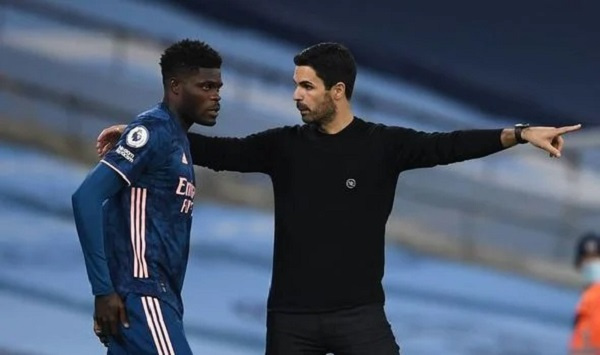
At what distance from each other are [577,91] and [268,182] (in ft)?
9.80

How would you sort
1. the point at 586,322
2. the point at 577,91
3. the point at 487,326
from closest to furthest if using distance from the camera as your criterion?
the point at 586,322
the point at 577,91
the point at 487,326

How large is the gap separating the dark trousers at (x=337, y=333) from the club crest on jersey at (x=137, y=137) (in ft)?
2.08

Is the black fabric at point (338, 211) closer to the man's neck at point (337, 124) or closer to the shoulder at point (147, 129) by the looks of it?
the man's neck at point (337, 124)

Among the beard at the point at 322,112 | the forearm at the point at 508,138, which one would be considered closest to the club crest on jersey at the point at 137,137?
the beard at the point at 322,112

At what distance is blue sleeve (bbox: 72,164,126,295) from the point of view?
3.65m

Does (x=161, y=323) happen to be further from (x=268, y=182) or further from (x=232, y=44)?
(x=268, y=182)

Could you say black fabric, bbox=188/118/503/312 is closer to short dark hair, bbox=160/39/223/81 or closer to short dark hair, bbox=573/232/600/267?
short dark hair, bbox=160/39/223/81

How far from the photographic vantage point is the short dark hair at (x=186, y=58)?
388cm

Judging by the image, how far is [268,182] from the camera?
11625 millimetres

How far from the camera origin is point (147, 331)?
149 inches

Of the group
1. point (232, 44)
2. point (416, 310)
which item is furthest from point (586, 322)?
point (416, 310)

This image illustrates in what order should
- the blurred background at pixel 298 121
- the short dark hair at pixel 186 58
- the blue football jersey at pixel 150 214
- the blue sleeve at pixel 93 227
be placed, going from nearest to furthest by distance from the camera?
1. the blue sleeve at pixel 93 227
2. the blue football jersey at pixel 150 214
3. the short dark hair at pixel 186 58
4. the blurred background at pixel 298 121

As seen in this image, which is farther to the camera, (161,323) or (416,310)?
(416,310)

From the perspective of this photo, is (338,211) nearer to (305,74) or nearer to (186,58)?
(305,74)
